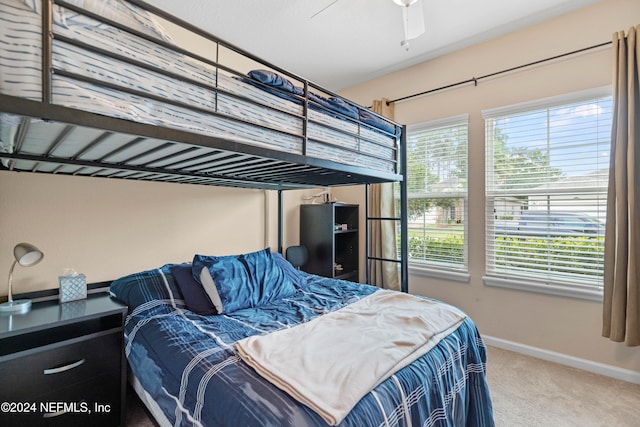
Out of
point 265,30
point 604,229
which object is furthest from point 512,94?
point 265,30

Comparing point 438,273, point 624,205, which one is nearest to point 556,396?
point 438,273

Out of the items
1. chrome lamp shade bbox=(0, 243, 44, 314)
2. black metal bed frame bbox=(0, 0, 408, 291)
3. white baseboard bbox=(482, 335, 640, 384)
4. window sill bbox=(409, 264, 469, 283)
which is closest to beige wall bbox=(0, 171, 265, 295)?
black metal bed frame bbox=(0, 0, 408, 291)

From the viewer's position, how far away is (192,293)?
1.88 m

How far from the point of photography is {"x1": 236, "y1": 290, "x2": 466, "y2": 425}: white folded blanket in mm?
982

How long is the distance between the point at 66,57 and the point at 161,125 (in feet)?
1.02

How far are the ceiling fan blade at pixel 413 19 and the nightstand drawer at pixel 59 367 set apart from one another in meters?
2.68

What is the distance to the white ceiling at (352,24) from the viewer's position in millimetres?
2262

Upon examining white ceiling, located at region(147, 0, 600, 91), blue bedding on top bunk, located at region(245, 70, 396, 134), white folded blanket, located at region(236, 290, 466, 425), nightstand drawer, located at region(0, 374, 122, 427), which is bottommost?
nightstand drawer, located at region(0, 374, 122, 427)

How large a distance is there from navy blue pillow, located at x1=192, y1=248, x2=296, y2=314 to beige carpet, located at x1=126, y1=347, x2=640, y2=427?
31.9 inches

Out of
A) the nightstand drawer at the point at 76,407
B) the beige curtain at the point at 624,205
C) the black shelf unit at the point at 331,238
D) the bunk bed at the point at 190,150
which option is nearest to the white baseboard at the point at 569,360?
the beige curtain at the point at 624,205

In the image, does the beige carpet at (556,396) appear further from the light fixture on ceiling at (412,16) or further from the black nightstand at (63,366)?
the light fixture on ceiling at (412,16)

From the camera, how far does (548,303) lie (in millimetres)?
2469

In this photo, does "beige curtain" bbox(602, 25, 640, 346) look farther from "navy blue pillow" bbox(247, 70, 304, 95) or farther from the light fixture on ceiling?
"navy blue pillow" bbox(247, 70, 304, 95)

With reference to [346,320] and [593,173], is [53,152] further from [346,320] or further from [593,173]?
[593,173]
